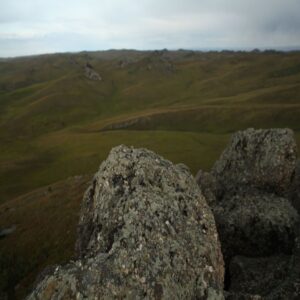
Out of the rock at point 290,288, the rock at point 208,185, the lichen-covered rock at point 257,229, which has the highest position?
the rock at point 290,288

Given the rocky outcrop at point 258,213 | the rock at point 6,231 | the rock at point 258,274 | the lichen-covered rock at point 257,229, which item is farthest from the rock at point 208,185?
the rock at point 6,231

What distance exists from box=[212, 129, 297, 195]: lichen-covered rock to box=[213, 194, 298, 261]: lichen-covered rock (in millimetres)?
4612

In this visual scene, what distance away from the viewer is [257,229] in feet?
83.6

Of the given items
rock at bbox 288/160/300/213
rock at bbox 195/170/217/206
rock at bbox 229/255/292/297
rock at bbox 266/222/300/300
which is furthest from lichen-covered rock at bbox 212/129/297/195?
rock at bbox 266/222/300/300

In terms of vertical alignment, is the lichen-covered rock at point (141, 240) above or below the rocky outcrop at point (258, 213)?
above

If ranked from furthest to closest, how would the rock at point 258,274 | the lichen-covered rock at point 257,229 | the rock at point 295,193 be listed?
the rock at point 295,193, the lichen-covered rock at point 257,229, the rock at point 258,274

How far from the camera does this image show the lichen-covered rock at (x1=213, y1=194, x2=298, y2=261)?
24.9m

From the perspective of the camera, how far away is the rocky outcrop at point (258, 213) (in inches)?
776

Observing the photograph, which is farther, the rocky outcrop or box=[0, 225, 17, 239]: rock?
box=[0, 225, 17, 239]: rock

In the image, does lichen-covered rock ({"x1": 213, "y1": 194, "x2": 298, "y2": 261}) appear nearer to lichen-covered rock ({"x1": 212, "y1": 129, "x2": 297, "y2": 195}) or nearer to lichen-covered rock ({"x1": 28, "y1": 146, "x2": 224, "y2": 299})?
lichen-covered rock ({"x1": 212, "y1": 129, "x2": 297, "y2": 195})

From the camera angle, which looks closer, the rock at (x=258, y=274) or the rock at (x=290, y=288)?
the rock at (x=290, y=288)

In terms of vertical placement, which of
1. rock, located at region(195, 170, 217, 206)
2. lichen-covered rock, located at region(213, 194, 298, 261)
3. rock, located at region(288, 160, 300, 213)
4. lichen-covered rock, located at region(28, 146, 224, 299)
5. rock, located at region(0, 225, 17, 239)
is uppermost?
lichen-covered rock, located at region(28, 146, 224, 299)

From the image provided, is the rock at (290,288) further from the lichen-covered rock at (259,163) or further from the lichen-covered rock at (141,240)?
the lichen-covered rock at (259,163)


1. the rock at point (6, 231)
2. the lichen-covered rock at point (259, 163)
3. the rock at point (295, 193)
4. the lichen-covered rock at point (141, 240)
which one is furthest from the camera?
the rock at point (6, 231)
